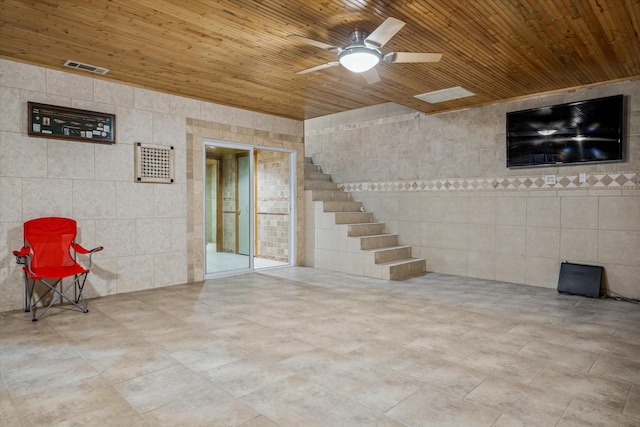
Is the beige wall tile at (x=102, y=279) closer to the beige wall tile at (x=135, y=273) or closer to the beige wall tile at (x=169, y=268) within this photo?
the beige wall tile at (x=135, y=273)

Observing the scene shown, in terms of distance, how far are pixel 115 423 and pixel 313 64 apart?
3.82m

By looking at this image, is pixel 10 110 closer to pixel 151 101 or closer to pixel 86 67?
pixel 86 67

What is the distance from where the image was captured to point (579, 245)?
5242 mm

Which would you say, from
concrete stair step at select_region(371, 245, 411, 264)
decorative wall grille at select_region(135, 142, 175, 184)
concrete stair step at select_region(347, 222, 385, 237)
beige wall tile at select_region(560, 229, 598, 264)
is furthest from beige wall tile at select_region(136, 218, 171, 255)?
beige wall tile at select_region(560, 229, 598, 264)

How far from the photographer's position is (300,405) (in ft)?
7.55

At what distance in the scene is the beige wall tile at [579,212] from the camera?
5125 mm

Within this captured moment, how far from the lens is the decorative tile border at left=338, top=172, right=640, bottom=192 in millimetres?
4926

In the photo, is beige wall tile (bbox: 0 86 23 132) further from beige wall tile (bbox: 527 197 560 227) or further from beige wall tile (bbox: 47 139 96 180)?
beige wall tile (bbox: 527 197 560 227)

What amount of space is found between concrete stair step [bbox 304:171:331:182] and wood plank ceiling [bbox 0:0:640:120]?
260 centimetres

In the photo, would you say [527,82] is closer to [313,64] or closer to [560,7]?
[560,7]

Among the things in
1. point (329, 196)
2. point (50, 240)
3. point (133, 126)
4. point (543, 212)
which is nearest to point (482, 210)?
point (543, 212)

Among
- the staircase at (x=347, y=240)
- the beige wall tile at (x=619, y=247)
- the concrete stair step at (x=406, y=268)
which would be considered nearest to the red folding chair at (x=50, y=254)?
the staircase at (x=347, y=240)

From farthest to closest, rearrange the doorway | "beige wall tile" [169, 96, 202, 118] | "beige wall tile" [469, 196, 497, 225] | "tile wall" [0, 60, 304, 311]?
the doorway, "beige wall tile" [469, 196, 497, 225], "beige wall tile" [169, 96, 202, 118], "tile wall" [0, 60, 304, 311]

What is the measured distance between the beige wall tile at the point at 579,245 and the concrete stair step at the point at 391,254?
232cm
